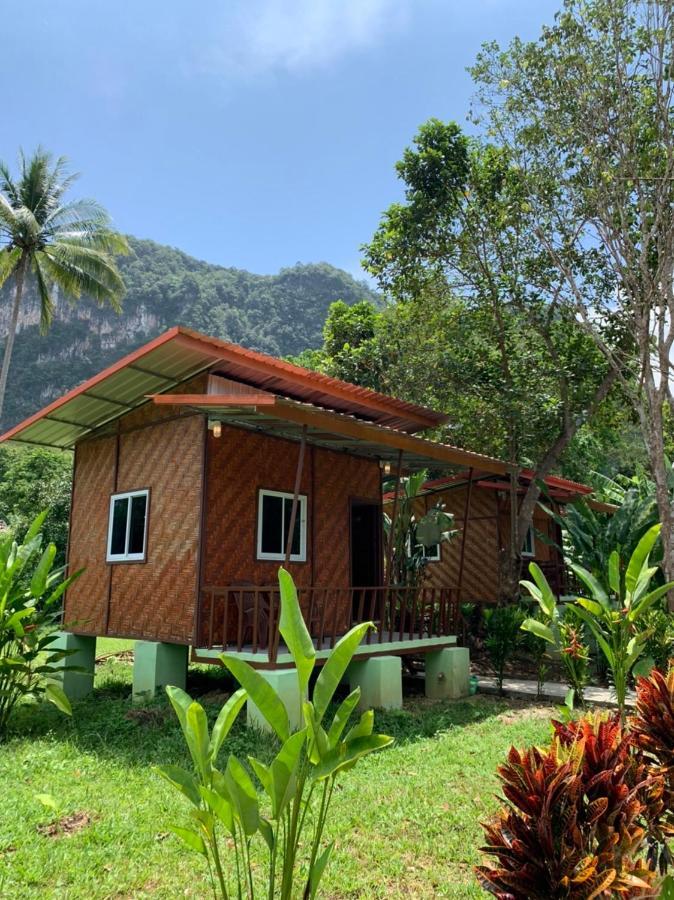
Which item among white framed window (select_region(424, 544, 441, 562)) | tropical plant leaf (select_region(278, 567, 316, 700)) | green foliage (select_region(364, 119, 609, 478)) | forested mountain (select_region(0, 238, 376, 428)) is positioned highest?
forested mountain (select_region(0, 238, 376, 428))

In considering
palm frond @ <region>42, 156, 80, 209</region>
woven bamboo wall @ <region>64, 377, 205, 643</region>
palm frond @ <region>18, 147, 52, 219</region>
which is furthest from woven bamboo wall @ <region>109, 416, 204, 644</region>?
palm frond @ <region>42, 156, 80, 209</region>

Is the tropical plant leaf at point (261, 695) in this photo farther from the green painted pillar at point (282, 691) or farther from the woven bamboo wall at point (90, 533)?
the woven bamboo wall at point (90, 533)

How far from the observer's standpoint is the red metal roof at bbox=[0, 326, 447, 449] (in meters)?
8.23

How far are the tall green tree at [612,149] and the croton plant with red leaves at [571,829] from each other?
25.0 feet

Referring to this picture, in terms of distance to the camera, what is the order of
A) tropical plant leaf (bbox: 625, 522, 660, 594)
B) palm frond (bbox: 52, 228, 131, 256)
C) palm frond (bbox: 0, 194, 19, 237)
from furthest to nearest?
palm frond (bbox: 52, 228, 131, 256)
palm frond (bbox: 0, 194, 19, 237)
tropical plant leaf (bbox: 625, 522, 660, 594)

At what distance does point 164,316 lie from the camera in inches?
3152

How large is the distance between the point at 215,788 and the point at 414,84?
1476cm

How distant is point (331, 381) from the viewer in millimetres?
9461

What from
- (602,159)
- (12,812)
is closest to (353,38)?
(602,159)

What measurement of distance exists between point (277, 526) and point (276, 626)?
2334 millimetres

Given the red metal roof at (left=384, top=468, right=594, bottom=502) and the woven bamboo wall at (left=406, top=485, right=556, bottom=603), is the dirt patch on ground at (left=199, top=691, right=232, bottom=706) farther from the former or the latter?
the woven bamboo wall at (left=406, top=485, right=556, bottom=603)

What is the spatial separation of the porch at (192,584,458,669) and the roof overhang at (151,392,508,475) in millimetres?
1873

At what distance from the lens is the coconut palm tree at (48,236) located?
20.6 m

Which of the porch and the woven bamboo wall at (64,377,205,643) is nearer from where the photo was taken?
the porch
